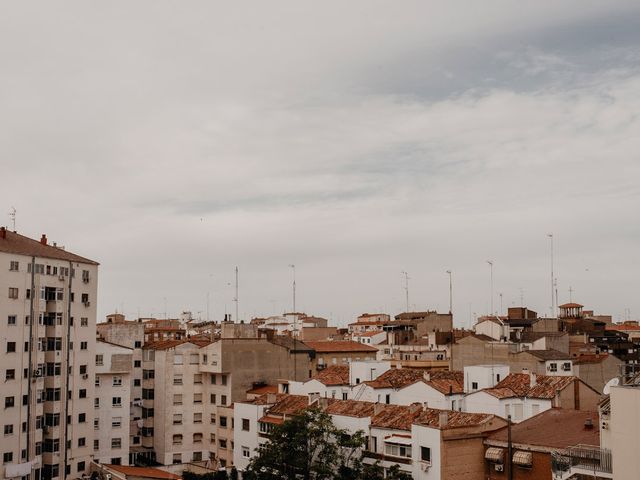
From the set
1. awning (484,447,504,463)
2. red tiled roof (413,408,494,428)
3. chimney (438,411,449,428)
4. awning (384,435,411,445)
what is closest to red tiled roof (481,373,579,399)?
red tiled roof (413,408,494,428)

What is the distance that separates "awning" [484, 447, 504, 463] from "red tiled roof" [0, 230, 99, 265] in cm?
4003

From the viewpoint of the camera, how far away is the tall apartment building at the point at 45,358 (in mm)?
63253

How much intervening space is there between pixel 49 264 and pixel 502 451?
1613 inches

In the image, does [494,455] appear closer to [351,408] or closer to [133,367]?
[351,408]

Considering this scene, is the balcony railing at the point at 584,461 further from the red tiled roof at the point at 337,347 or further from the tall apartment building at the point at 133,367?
the red tiled roof at the point at 337,347

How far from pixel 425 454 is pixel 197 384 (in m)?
38.4

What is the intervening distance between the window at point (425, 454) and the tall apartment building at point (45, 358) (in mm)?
33618

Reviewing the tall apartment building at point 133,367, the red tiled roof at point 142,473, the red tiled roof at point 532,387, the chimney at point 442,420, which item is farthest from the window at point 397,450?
the tall apartment building at point 133,367

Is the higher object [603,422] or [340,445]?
[603,422]

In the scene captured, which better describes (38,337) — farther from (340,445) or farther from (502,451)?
(502,451)

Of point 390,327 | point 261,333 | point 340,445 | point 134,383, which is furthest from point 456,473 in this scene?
point 390,327

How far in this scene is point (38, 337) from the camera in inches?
2603

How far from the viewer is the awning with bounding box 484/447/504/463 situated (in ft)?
149

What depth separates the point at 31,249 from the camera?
67062mm
